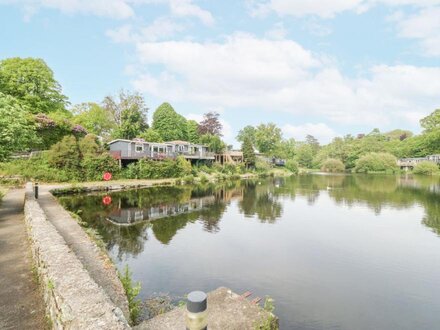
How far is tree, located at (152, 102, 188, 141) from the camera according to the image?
63534mm

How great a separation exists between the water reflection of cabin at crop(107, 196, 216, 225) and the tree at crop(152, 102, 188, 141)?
41.0 metres

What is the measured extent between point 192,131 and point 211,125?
5.33 meters

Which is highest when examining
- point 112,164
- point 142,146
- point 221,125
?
point 221,125

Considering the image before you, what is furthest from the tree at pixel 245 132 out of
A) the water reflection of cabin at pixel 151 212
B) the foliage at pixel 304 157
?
the water reflection of cabin at pixel 151 212

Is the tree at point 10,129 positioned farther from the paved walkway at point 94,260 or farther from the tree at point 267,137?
the tree at point 267,137

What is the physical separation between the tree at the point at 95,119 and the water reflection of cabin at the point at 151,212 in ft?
101

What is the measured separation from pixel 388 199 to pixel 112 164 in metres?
32.6

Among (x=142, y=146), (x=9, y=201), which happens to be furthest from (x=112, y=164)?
(x=9, y=201)

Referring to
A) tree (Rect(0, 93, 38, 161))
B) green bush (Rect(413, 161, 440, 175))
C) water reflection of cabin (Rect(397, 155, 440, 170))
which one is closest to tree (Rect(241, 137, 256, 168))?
green bush (Rect(413, 161, 440, 175))

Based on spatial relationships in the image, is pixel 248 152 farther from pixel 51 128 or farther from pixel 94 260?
pixel 94 260

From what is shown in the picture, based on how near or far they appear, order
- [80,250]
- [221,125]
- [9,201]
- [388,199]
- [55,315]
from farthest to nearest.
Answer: [221,125], [388,199], [9,201], [80,250], [55,315]

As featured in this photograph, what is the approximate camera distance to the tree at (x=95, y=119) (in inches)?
1836

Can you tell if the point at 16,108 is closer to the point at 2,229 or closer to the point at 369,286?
the point at 2,229

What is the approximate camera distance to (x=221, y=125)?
7181 centimetres
